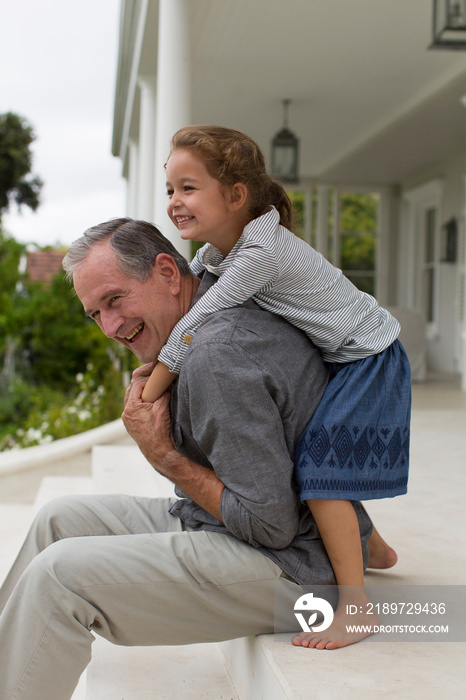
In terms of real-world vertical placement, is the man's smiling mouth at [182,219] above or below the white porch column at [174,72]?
below

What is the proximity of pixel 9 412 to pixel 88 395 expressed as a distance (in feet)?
3.65

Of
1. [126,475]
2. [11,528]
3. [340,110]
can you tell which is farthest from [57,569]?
[340,110]

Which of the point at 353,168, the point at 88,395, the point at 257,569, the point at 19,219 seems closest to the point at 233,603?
the point at 257,569

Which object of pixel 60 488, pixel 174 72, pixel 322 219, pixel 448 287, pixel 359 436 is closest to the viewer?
pixel 359 436

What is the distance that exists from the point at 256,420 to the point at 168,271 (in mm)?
455

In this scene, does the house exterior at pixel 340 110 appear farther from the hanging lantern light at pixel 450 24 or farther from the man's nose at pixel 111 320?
the man's nose at pixel 111 320

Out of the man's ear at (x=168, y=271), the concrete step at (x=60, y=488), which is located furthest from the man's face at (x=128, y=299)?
the concrete step at (x=60, y=488)

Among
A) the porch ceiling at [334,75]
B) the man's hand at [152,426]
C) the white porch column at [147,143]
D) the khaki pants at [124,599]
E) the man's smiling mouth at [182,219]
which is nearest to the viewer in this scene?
the khaki pants at [124,599]

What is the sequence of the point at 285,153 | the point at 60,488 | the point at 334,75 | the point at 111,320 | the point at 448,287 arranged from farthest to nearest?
the point at 448,287 → the point at 285,153 → the point at 334,75 → the point at 60,488 → the point at 111,320

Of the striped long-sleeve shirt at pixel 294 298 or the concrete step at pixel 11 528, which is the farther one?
the concrete step at pixel 11 528

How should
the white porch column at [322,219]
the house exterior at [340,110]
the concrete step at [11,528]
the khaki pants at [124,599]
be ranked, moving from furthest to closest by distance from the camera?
the white porch column at [322,219] → the house exterior at [340,110] → the concrete step at [11,528] → the khaki pants at [124,599]

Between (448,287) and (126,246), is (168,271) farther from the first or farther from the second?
(448,287)

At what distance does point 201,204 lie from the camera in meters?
1.77

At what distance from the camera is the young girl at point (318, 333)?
1539 millimetres
